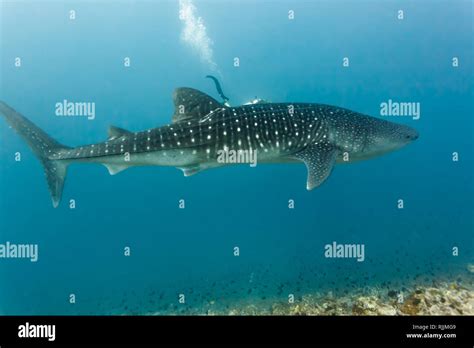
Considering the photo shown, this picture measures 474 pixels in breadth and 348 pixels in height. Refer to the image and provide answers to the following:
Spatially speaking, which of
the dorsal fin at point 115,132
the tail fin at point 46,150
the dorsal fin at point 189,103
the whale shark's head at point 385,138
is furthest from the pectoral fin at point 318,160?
the tail fin at point 46,150

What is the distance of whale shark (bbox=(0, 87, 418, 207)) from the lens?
8031 mm

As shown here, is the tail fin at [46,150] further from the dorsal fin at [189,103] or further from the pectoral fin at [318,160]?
the pectoral fin at [318,160]

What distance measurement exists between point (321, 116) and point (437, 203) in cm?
3958

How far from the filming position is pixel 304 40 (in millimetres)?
44125

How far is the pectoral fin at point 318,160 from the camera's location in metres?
8.27

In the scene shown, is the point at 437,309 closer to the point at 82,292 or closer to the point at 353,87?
the point at 82,292

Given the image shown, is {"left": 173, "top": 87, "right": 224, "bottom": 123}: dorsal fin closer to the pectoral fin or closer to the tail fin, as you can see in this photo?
the pectoral fin

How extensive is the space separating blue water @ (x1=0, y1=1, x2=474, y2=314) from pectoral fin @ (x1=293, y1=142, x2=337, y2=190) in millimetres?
18761

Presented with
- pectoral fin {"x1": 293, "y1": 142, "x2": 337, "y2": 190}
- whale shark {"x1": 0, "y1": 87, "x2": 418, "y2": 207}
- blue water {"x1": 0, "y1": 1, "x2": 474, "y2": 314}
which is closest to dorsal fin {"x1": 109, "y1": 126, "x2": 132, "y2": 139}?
whale shark {"x1": 0, "y1": 87, "x2": 418, "y2": 207}

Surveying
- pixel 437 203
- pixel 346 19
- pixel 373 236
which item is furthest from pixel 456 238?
pixel 346 19

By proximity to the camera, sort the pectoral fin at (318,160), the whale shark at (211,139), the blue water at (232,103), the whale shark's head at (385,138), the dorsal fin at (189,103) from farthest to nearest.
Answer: the blue water at (232,103), the whale shark's head at (385,138), the dorsal fin at (189,103), the pectoral fin at (318,160), the whale shark at (211,139)

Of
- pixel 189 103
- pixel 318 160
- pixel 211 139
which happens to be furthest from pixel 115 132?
pixel 318 160

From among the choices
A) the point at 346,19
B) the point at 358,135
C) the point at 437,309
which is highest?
the point at 346,19
